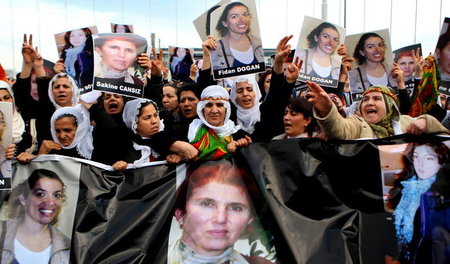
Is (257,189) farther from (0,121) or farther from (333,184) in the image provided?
(0,121)

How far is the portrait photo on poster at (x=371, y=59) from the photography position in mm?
4527

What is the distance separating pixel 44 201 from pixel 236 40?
6.34ft

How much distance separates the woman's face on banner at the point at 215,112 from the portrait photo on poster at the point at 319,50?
3.24ft

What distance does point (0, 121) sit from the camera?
118 inches

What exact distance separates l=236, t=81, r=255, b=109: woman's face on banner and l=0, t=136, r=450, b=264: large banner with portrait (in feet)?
3.49

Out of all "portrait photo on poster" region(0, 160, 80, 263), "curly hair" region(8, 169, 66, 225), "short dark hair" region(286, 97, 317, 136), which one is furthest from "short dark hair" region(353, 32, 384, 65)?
"curly hair" region(8, 169, 66, 225)

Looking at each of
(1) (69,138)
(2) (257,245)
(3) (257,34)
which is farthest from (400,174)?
(1) (69,138)

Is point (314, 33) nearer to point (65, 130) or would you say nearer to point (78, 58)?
point (78, 58)

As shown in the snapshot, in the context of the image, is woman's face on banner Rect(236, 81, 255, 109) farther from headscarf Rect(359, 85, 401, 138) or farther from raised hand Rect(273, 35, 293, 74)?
headscarf Rect(359, 85, 401, 138)

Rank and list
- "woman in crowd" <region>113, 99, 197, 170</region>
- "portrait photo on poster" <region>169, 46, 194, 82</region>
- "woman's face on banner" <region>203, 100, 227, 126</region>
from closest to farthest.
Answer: "woman in crowd" <region>113, 99, 197, 170</region>, "woman's face on banner" <region>203, 100, 227, 126</region>, "portrait photo on poster" <region>169, 46, 194, 82</region>

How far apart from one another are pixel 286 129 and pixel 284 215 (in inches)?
35.3

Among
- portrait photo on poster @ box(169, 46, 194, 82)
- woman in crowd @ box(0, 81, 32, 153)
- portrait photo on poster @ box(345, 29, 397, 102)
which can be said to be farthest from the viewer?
portrait photo on poster @ box(169, 46, 194, 82)

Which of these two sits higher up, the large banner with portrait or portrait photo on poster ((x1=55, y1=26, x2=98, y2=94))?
portrait photo on poster ((x1=55, y1=26, x2=98, y2=94))

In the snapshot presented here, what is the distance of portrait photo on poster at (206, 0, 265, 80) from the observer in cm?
386
